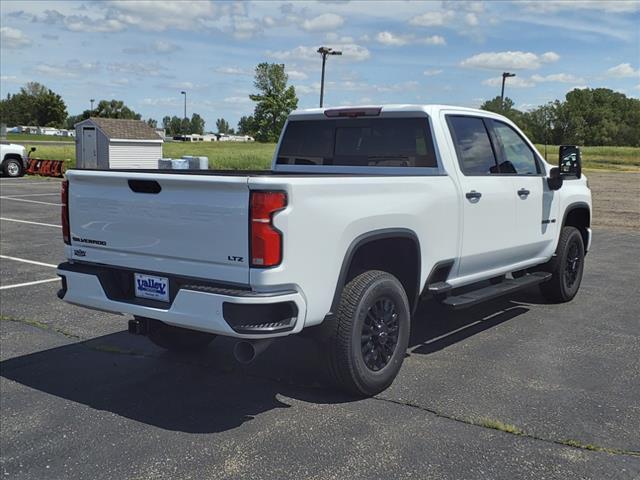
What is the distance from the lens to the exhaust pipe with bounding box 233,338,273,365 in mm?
3858

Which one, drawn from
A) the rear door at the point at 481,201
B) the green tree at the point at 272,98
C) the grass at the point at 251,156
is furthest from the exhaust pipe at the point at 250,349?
the green tree at the point at 272,98

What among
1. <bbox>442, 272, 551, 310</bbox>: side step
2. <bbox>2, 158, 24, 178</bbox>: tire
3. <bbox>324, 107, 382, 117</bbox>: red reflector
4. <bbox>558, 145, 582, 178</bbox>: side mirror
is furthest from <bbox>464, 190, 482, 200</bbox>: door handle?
<bbox>2, 158, 24, 178</bbox>: tire

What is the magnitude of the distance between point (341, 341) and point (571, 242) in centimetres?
412

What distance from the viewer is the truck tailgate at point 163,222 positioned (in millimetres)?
3773

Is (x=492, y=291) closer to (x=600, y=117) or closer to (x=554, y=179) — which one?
(x=554, y=179)

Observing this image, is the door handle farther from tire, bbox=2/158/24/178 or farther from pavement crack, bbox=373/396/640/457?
tire, bbox=2/158/24/178

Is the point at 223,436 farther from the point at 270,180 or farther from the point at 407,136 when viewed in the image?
the point at 407,136

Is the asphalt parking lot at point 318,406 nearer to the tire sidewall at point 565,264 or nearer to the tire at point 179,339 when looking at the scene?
the tire at point 179,339

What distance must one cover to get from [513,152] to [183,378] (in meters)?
3.69

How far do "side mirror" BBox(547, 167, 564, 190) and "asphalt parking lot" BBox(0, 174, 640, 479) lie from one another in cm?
133

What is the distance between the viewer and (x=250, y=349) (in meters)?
3.89

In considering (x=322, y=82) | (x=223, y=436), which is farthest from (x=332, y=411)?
(x=322, y=82)

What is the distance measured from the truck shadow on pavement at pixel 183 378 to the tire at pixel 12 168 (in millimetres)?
24651

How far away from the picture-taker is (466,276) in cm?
559
